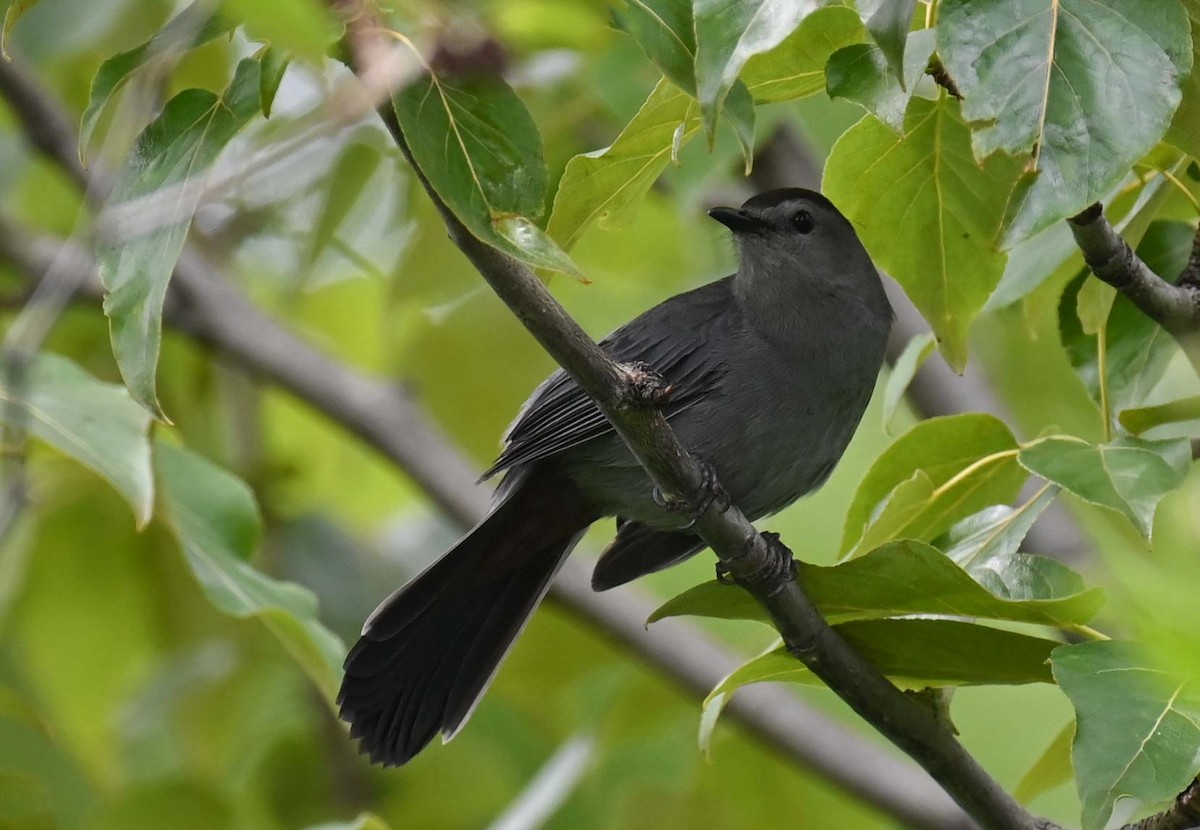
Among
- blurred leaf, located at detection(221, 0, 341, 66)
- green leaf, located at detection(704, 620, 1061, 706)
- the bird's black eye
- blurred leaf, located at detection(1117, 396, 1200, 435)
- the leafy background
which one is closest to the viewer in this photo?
blurred leaf, located at detection(221, 0, 341, 66)

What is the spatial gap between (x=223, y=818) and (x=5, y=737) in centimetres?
109

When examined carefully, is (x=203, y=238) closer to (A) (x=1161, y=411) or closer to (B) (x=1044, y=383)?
(B) (x=1044, y=383)

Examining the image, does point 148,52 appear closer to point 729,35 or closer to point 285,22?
point 729,35

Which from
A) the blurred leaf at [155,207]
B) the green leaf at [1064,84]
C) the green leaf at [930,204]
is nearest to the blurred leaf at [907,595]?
the green leaf at [930,204]

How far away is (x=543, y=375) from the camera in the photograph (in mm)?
5656

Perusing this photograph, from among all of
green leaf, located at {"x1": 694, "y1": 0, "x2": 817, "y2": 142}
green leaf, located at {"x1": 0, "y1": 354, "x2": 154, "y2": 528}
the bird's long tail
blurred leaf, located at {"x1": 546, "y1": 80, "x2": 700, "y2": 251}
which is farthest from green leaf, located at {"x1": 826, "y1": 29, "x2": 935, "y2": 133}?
the bird's long tail

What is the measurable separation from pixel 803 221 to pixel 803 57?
2.15m

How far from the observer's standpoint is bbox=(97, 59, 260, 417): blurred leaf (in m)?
2.23

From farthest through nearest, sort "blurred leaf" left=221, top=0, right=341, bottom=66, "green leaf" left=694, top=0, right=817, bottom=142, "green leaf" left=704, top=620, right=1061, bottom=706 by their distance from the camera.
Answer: "green leaf" left=704, top=620, right=1061, bottom=706 → "green leaf" left=694, top=0, right=817, bottom=142 → "blurred leaf" left=221, top=0, right=341, bottom=66

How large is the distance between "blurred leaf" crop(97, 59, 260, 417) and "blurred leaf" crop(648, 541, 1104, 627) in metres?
1.08

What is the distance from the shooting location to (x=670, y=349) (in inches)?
173

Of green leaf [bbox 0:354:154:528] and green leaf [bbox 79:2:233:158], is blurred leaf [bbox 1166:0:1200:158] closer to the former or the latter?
green leaf [bbox 79:2:233:158]

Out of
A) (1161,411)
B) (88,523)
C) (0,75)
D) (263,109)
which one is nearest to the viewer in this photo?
(263,109)

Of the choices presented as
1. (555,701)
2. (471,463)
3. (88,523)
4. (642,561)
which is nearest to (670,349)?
(642,561)
